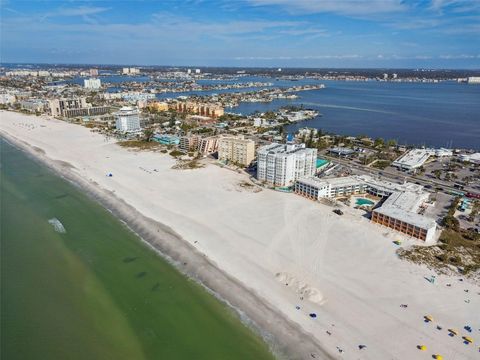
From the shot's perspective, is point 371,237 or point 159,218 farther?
point 159,218

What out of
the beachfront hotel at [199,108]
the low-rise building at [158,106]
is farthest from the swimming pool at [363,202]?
the low-rise building at [158,106]

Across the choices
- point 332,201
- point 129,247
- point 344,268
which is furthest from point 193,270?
point 332,201

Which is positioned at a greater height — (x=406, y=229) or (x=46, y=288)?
(x=406, y=229)

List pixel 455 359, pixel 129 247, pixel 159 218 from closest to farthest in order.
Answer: pixel 455 359
pixel 129 247
pixel 159 218

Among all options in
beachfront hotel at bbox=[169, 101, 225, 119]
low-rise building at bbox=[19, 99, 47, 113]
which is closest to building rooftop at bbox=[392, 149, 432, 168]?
beachfront hotel at bbox=[169, 101, 225, 119]

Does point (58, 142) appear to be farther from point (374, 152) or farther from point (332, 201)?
point (374, 152)

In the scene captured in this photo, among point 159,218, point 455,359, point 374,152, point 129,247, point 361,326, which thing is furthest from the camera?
point 374,152

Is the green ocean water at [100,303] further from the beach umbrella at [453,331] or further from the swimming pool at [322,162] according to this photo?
the swimming pool at [322,162]
